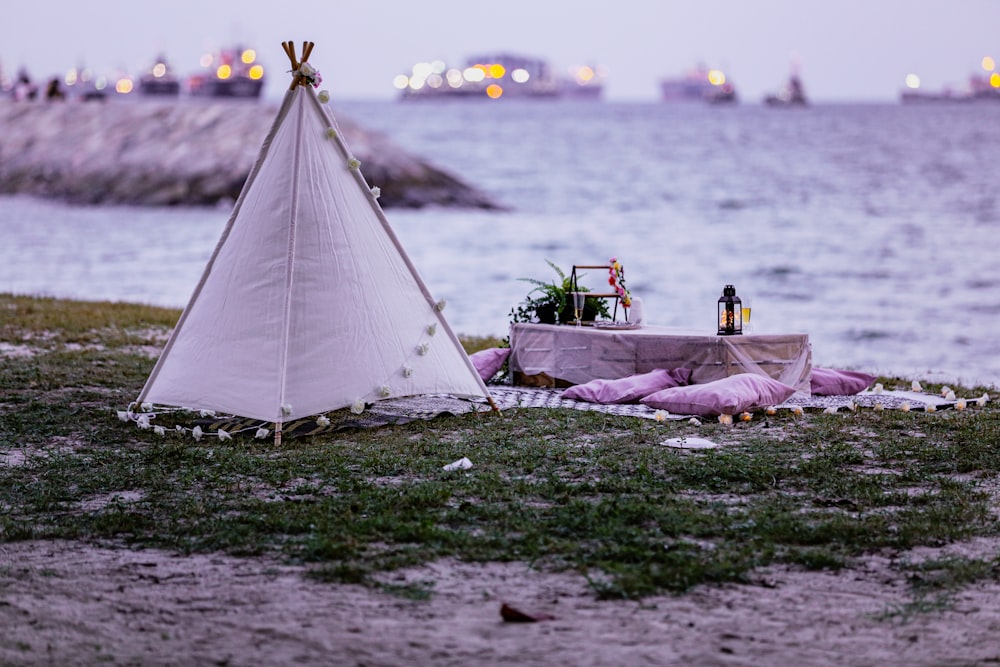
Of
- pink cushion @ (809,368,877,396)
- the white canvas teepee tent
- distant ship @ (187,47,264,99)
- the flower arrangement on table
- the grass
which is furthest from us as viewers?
distant ship @ (187,47,264,99)

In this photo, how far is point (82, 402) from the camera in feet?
27.7

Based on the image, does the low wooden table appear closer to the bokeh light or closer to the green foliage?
the green foliage

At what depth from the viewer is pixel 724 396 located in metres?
7.85

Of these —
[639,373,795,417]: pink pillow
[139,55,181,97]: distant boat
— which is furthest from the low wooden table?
[139,55,181,97]: distant boat

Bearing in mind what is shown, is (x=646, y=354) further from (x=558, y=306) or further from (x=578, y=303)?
(x=558, y=306)

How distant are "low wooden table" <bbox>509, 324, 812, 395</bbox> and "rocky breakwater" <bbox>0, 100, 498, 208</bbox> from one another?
77.6 feet

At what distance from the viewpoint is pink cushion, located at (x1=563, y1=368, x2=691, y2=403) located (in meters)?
8.38

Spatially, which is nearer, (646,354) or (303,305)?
(303,305)

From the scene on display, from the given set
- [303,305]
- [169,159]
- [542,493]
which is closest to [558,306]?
[303,305]

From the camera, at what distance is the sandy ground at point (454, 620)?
12.6ft

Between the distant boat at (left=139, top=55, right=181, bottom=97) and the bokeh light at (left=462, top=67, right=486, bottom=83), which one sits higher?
the bokeh light at (left=462, top=67, right=486, bottom=83)

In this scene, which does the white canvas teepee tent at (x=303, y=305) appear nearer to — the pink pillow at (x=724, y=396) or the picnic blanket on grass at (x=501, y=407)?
the picnic blanket on grass at (x=501, y=407)

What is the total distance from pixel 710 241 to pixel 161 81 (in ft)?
160

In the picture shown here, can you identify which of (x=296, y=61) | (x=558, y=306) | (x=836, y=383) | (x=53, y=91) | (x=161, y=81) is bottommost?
(x=836, y=383)
